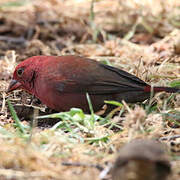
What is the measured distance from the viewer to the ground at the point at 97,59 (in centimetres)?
260

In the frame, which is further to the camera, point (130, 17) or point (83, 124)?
point (130, 17)

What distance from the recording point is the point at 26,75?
13.3 ft

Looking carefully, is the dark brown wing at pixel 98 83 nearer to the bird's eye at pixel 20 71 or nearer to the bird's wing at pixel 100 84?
the bird's wing at pixel 100 84

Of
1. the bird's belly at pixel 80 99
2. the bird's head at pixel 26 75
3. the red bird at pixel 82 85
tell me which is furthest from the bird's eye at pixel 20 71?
the bird's belly at pixel 80 99

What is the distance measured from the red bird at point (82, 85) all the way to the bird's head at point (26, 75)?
0.23 ft

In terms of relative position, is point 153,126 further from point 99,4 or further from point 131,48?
point 99,4

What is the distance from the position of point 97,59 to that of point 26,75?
164 centimetres

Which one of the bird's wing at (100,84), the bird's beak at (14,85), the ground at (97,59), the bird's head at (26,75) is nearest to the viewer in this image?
the ground at (97,59)

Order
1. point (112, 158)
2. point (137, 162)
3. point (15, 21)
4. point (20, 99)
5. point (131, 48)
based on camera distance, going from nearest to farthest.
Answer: point (137, 162) → point (112, 158) → point (20, 99) → point (131, 48) → point (15, 21)

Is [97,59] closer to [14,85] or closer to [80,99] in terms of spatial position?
[14,85]

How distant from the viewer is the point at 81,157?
273cm

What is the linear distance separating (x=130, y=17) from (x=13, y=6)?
7.92 feet

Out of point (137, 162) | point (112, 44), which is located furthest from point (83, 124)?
point (112, 44)

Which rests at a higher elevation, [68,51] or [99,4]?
[99,4]
